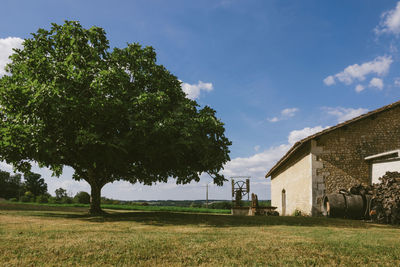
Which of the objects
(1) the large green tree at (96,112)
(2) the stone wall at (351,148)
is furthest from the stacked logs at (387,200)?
(1) the large green tree at (96,112)

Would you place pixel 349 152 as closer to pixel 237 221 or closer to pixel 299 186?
pixel 299 186

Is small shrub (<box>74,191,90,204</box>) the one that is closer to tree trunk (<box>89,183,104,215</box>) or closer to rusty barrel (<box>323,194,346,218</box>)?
tree trunk (<box>89,183,104,215</box>)

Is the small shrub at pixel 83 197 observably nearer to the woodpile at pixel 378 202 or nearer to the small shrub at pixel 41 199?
the small shrub at pixel 41 199

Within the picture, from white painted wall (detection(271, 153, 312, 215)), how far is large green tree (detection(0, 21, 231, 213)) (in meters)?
5.44

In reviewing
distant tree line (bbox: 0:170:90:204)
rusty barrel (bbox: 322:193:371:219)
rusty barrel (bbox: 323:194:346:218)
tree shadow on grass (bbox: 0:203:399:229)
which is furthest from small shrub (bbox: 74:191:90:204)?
rusty barrel (bbox: 322:193:371:219)

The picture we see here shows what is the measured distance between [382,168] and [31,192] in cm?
6051

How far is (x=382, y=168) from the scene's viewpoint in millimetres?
16484

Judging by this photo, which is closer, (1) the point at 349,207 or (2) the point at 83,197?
A: (1) the point at 349,207

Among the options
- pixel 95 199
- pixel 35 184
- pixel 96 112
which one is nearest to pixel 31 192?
pixel 35 184

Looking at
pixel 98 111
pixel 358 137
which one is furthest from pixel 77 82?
pixel 358 137

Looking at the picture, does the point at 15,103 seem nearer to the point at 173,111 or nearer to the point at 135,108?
the point at 135,108

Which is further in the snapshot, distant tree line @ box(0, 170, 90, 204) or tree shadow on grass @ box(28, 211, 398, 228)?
distant tree line @ box(0, 170, 90, 204)

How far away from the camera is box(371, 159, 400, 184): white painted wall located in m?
15.7

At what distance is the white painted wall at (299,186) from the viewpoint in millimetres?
17703
